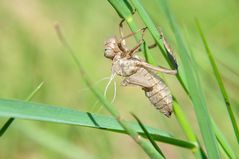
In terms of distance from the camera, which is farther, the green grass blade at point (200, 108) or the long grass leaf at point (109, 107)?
the green grass blade at point (200, 108)

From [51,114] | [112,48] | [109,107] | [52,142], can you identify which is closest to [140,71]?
[112,48]

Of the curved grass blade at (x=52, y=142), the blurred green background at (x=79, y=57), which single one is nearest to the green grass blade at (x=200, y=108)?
the curved grass blade at (x=52, y=142)

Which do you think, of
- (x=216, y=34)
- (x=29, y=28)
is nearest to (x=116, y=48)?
(x=216, y=34)

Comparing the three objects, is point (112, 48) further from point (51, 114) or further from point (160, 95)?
point (51, 114)

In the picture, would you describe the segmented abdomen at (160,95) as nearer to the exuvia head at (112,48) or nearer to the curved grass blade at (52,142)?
the exuvia head at (112,48)

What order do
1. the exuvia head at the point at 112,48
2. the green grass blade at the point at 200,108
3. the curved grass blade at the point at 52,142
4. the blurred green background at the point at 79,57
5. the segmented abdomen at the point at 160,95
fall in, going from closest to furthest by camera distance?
the green grass blade at the point at 200,108 < the segmented abdomen at the point at 160,95 < the exuvia head at the point at 112,48 < the curved grass blade at the point at 52,142 < the blurred green background at the point at 79,57

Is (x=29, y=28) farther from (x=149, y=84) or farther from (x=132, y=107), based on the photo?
(x=149, y=84)

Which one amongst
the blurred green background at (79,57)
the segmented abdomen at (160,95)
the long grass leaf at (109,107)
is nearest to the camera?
the long grass leaf at (109,107)
